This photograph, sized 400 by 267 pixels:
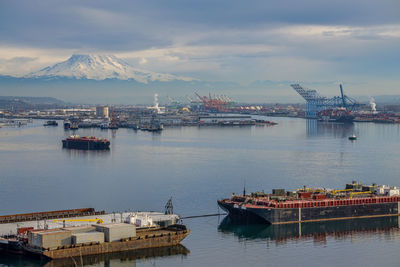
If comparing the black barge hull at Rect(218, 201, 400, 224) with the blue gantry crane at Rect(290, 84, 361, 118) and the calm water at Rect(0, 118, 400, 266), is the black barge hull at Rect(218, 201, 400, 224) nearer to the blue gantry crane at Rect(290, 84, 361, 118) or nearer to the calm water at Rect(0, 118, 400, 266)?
the calm water at Rect(0, 118, 400, 266)

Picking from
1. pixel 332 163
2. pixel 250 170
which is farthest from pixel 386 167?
pixel 250 170

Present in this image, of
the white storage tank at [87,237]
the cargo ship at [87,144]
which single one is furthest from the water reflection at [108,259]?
the cargo ship at [87,144]

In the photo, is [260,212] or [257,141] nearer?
[260,212]

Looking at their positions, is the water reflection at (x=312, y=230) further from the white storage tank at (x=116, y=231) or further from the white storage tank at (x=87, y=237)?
the white storage tank at (x=87, y=237)

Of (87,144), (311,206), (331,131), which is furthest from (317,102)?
(311,206)

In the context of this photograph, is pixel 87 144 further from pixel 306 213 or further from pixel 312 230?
pixel 312 230

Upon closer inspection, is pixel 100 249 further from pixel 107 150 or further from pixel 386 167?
pixel 107 150

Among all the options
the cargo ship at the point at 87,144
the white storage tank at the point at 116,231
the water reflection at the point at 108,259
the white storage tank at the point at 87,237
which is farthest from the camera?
the cargo ship at the point at 87,144

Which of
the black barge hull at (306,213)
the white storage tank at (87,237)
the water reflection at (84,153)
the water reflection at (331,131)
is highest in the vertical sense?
the water reflection at (331,131)
